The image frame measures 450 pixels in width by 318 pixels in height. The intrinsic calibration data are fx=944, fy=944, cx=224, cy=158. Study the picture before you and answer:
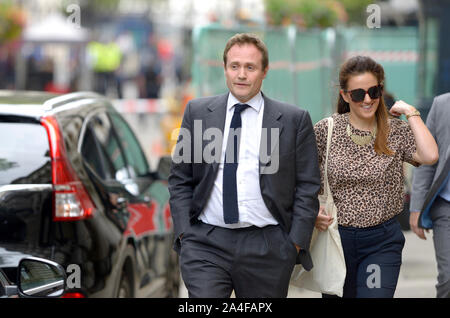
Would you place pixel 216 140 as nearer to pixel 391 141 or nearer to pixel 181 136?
pixel 181 136

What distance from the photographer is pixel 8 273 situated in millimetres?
4789

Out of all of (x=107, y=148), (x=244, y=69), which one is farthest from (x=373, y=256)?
(x=107, y=148)

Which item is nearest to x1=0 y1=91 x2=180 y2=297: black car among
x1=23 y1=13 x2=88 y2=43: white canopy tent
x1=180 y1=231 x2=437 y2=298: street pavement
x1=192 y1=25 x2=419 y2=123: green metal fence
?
x1=180 y1=231 x2=437 y2=298: street pavement

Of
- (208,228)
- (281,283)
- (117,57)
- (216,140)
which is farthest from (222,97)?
(117,57)

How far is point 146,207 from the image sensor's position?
6.51m

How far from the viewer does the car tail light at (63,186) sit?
511 cm

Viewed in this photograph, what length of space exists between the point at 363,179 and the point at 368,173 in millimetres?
39

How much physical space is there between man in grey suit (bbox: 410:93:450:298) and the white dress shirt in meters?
1.21

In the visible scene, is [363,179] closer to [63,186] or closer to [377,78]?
[377,78]

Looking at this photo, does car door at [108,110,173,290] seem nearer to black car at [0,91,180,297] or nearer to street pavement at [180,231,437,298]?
black car at [0,91,180,297]

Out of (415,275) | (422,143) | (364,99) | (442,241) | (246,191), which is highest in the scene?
(364,99)

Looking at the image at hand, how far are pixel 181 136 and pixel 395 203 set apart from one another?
1.14m

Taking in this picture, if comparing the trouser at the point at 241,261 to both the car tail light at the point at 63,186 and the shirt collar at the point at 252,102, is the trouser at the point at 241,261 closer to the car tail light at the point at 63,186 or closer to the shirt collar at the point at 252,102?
the shirt collar at the point at 252,102
